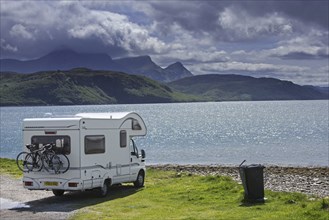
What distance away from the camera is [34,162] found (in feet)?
70.5

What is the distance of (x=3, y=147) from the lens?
269ft

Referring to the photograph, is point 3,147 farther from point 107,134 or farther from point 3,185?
point 107,134

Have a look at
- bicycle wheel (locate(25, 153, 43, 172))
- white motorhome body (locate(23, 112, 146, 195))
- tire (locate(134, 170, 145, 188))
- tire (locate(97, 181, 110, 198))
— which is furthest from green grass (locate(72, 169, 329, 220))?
bicycle wheel (locate(25, 153, 43, 172))

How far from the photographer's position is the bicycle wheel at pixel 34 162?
2144 centimetres

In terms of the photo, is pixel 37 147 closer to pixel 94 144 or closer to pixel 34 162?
pixel 34 162

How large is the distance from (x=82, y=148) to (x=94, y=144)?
954 mm

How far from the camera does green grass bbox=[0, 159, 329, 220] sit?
16.9 metres

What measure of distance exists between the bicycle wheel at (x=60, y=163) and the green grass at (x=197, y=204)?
65.8 inches

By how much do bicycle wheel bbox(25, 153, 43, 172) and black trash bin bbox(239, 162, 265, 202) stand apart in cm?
821

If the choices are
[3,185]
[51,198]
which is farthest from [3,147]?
[51,198]

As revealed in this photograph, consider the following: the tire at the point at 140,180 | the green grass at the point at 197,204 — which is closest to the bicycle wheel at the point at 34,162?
the green grass at the point at 197,204

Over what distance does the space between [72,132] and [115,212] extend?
13.3ft

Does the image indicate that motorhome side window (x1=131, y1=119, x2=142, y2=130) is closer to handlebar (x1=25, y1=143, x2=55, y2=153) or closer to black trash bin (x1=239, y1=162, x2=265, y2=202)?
handlebar (x1=25, y1=143, x2=55, y2=153)

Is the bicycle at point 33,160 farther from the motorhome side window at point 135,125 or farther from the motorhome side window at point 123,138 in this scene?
the motorhome side window at point 135,125
